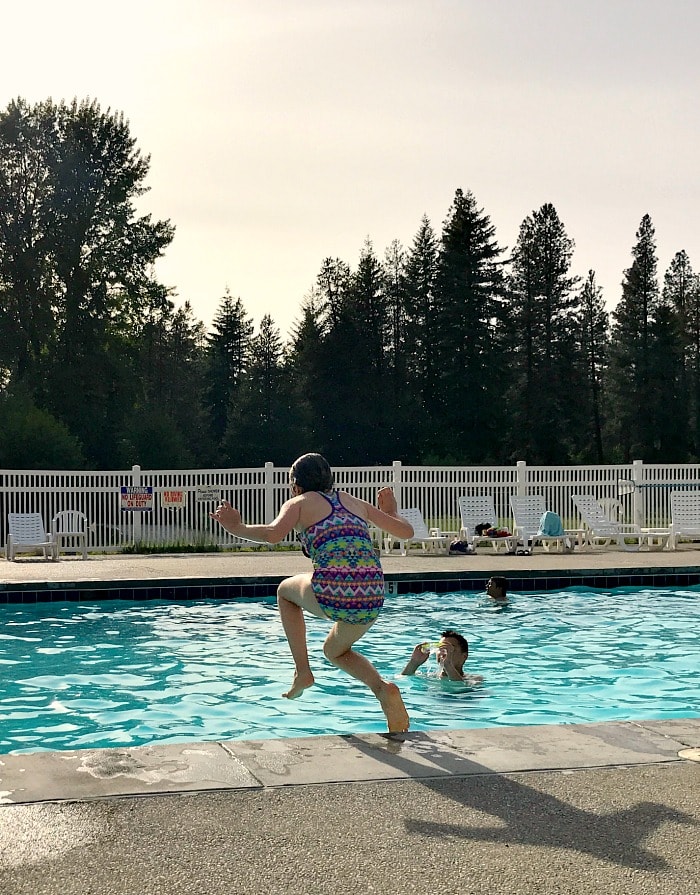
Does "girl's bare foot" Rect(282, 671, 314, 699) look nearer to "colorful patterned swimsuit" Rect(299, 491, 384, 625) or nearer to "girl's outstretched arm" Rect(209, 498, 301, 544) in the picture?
"colorful patterned swimsuit" Rect(299, 491, 384, 625)

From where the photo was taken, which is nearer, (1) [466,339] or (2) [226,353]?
(1) [466,339]

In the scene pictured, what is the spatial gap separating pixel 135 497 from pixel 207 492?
135cm

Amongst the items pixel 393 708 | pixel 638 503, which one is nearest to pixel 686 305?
pixel 638 503

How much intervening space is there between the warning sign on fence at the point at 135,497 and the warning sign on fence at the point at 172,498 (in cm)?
25

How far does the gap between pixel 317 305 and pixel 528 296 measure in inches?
458

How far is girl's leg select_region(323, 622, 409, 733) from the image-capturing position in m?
5.02

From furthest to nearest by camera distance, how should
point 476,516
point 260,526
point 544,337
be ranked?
point 544,337
point 476,516
point 260,526

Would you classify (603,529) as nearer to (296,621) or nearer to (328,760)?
(296,621)

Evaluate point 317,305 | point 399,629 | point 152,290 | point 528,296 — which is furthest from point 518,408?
point 399,629

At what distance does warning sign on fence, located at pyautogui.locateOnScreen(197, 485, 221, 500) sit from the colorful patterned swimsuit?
14.4 m

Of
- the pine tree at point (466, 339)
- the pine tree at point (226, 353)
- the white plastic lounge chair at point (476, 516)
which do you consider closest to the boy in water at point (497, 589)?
the white plastic lounge chair at point (476, 516)

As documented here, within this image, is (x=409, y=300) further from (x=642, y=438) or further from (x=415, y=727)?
Answer: (x=415, y=727)

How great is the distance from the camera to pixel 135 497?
18641 mm

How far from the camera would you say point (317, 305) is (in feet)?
195
